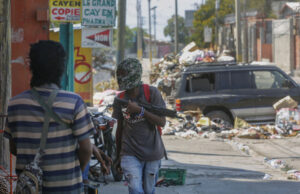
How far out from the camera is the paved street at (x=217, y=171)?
27.3ft

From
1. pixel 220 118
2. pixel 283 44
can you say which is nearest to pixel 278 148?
pixel 220 118

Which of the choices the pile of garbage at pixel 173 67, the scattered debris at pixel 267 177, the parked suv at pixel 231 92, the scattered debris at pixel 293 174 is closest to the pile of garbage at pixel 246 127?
the parked suv at pixel 231 92

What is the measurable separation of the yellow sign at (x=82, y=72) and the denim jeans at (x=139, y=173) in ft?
32.7

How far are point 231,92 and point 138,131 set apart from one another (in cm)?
1042

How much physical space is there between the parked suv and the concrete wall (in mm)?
23005

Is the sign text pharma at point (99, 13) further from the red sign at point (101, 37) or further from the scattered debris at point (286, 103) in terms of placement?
the scattered debris at point (286, 103)

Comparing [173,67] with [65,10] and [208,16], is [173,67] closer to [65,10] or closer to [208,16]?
[65,10]

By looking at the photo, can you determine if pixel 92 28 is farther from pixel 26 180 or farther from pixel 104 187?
pixel 26 180

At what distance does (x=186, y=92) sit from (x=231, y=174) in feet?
18.9

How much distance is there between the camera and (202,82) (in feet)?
50.7

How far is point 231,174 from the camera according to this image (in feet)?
32.0

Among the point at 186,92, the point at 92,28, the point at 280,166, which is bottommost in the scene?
the point at 280,166

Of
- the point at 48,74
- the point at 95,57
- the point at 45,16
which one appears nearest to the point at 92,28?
the point at 45,16

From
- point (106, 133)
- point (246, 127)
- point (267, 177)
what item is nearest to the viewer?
point (106, 133)
